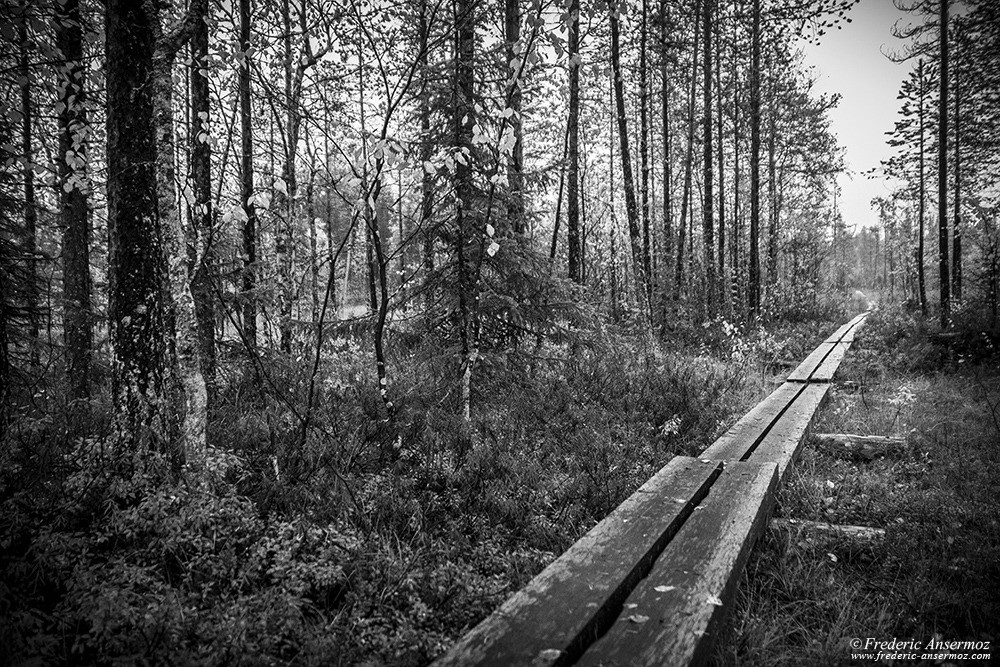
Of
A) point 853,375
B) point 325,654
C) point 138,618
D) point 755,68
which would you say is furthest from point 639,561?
point 755,68

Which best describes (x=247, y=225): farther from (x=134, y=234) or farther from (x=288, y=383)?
(x=134, y=234)

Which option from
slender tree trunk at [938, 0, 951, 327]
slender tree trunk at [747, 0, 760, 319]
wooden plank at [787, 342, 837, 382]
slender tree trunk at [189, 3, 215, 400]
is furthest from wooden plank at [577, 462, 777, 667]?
slender tree trunk at [938, 0, 951, 327]

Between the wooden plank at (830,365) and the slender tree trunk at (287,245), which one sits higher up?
the slender tree trunk at (287,245)

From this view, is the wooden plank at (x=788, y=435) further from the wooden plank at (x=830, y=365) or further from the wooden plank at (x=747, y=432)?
the wooden plank at (x=830, y=365)

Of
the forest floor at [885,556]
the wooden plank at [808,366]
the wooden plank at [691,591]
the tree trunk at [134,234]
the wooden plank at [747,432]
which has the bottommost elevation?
the forest floor at [885,556]

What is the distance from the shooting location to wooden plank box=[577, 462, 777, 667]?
1.86 meters

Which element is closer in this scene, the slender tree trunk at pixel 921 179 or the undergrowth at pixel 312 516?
the undergrowth at pixel 312 516

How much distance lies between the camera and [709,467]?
375 cm

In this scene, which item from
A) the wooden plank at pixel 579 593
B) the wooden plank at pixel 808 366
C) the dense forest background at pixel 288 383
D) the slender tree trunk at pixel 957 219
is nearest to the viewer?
the wooden plank at pixel 579 593

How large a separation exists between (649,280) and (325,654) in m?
11.1

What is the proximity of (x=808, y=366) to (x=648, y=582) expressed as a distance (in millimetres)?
8810

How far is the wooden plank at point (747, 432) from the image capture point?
14.4 feet

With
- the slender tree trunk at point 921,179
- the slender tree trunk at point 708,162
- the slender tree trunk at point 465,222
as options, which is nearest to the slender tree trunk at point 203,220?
the slender tree trunk at point 465,222

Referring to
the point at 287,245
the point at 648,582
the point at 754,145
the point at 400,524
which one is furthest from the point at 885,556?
the point at 754,145
